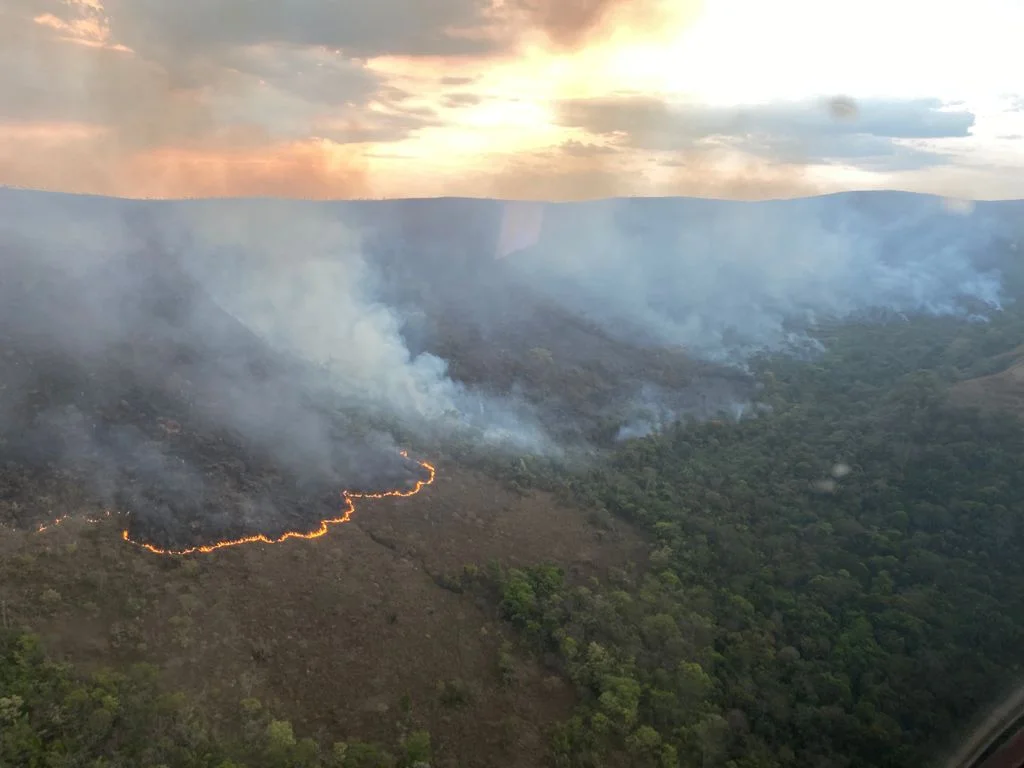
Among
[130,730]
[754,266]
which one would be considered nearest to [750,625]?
[130,730]

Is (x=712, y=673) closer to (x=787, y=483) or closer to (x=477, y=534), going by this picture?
(x=477, y=534)

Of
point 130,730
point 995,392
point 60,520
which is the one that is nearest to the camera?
point 130,730

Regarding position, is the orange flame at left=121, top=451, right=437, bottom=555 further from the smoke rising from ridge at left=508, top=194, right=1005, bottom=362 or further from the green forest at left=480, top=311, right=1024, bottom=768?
the smoke rising from ridge at left=508, top=194, right=1005, bottom=362

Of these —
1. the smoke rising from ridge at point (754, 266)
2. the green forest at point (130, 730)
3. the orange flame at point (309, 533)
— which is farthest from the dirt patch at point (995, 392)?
the green forest at point (130, 730)

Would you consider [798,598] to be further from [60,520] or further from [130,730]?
[60,520]

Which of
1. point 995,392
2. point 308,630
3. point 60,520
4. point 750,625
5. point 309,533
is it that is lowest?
point 750,625

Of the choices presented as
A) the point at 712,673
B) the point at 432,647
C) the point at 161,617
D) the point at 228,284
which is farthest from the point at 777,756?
the point at 228,284
